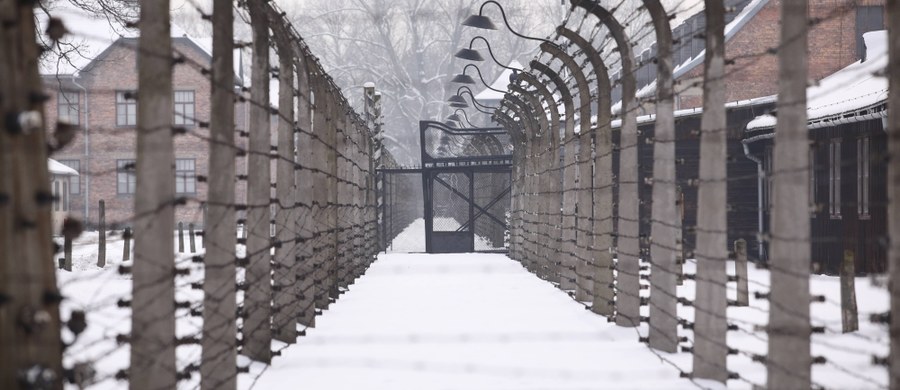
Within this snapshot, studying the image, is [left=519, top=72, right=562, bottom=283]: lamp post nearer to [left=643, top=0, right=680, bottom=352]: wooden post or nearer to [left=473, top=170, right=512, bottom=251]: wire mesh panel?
[left=643, top=0, right=680, bottom=352]: wooden post

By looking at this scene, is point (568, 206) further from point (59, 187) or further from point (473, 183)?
point (59, 187)

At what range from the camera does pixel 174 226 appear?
205 inches

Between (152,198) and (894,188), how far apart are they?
3.08 m

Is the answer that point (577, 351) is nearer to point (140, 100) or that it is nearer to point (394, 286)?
point (140, 100)

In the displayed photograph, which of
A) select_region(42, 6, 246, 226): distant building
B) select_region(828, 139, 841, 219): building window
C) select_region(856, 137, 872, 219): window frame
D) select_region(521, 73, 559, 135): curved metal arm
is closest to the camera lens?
select_region(521, 73, 559, 135): curved metal arm

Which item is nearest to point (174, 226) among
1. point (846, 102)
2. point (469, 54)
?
point (846, 102)

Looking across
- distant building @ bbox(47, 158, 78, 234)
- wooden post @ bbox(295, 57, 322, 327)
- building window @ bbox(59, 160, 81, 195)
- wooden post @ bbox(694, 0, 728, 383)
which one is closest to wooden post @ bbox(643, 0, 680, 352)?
wooden post @ bbox(694, 0, 728, 383)

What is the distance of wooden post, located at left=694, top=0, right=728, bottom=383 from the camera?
7.14 metres

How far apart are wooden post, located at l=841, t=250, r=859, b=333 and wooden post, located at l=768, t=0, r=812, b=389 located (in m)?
4.71

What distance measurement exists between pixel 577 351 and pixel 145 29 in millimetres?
4671

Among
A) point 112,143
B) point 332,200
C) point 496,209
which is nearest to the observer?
point 332,200

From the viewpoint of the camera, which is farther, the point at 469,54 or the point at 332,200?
the point at 469,54

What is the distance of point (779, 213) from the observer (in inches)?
223

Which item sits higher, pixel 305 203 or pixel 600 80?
pixel 600 80
